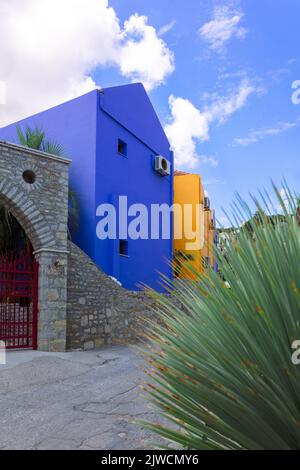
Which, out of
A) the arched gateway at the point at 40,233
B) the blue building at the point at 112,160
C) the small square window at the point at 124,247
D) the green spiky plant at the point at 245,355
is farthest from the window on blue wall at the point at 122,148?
the green spiky plant at the point at 245,355

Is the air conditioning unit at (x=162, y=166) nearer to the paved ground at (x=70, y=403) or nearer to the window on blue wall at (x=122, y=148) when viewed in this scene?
the window on blue wall at (x=122, y=148)

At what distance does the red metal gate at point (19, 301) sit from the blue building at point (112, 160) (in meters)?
2.86

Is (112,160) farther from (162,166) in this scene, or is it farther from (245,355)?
(245,355)

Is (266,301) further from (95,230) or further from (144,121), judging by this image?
(144,121)

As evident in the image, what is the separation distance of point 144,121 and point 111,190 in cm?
385

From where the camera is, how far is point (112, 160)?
12594mm

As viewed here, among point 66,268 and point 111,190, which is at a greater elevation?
point 111,190

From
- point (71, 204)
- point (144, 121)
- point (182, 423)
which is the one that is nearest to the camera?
point (182, 423)

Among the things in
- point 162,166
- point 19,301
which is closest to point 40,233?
point 19,301

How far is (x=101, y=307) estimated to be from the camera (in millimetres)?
10125

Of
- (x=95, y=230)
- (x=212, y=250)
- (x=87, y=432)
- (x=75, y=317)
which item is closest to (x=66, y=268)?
(x=75, y=317)

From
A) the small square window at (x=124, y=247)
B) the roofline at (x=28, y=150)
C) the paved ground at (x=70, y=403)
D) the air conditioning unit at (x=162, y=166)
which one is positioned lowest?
the paved ground at (x=70, y=403)

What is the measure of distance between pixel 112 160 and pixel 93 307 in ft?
15.9

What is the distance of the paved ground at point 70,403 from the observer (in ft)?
11.6
